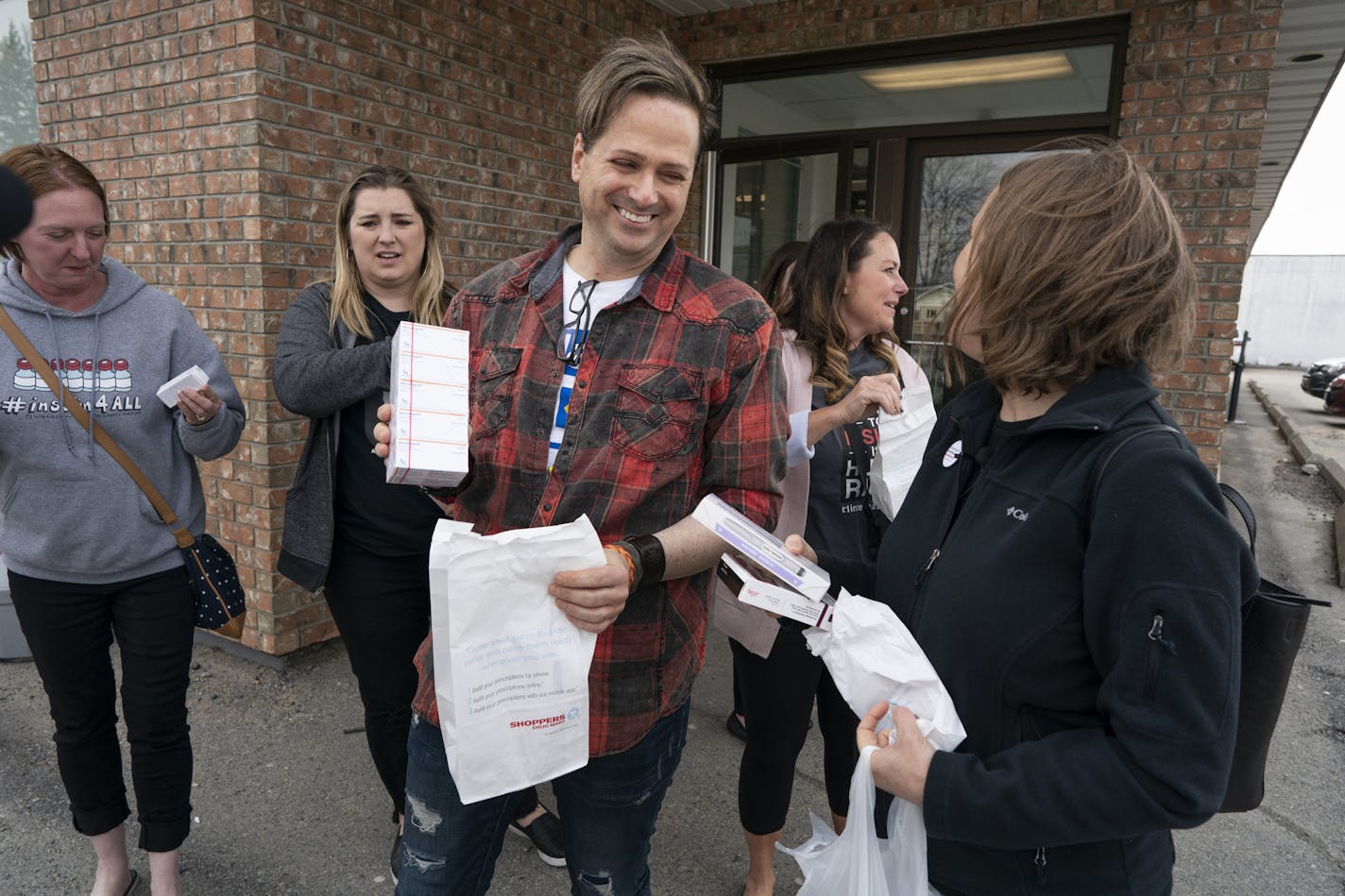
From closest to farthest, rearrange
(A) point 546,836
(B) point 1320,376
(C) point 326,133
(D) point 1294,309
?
(A) point 546,836 → (C) point 326,133 → (B) point 1320,376 → (D) point 1294,309

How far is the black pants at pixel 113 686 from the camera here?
2248 millimetres

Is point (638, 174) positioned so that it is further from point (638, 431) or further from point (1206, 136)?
point (1206, 136)

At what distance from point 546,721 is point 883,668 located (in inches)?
22.8

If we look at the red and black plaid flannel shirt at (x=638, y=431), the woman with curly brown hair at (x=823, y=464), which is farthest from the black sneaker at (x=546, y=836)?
the red and black plaid flannel shirt at (x=638, y=431)

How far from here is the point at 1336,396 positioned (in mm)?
16891

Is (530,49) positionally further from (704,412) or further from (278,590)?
(704,412)

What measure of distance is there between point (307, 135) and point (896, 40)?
359 centimetres

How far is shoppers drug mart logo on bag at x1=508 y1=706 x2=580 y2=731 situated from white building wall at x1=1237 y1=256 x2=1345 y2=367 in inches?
1892

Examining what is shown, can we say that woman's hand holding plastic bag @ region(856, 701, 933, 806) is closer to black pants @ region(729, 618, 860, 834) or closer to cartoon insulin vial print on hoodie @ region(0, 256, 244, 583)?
black pants @ region(729, 618, 860, 834)

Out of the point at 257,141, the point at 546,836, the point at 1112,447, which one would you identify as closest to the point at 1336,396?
the point at 546,836

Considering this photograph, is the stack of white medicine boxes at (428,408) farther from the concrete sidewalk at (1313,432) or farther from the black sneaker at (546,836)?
the concrete sidewalk at (1313,432)

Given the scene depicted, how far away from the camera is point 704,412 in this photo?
5.30 ft

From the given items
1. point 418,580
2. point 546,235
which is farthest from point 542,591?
point 546,235

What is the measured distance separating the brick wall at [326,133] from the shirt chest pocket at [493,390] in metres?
2.40
